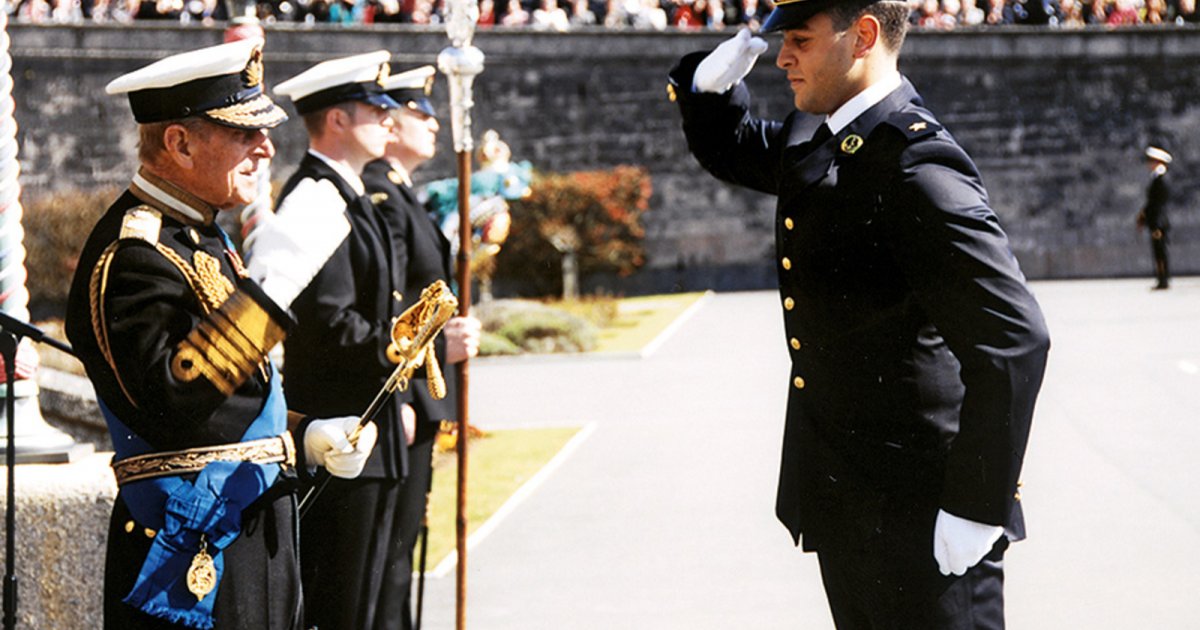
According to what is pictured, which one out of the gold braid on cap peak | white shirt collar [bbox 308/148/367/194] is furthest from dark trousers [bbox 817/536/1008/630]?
white shirt collar [bbox 308/148/367/194]

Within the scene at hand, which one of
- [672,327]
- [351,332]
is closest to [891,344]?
[351,332]

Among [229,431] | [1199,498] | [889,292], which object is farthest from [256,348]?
[1199,498]

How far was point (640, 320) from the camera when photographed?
72.5 ft

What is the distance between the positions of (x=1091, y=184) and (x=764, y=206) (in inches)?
248

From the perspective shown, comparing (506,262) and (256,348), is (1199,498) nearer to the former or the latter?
(256,348)

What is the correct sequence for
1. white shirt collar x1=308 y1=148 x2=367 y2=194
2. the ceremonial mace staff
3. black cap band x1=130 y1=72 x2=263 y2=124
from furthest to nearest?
the ceremonial mace staff → white shirt collar x1=308 y1=148 x2=367 y2=194 → black cap band x1=130 y1=72 x2=263 y2=124

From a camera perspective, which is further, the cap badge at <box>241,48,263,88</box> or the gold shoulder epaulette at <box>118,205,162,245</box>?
the cap badge at <box>241,48,263,88</box>

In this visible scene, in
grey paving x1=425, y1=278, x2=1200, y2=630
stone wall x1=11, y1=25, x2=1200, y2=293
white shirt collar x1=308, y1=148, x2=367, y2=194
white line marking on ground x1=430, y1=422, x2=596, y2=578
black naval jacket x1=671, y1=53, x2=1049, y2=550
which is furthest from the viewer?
stone wall x1=11, y1=25, x2=1200, y2=293

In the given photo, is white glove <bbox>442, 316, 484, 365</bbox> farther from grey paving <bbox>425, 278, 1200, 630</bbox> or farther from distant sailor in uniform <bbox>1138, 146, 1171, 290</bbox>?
distant sailor in uniform <bbox>1138, 146, 1171, 290</bbox>

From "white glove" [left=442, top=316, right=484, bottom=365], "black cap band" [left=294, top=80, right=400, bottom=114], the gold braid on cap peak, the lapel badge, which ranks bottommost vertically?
"white glove" [left=442, top=316, right=484, bottom=365]

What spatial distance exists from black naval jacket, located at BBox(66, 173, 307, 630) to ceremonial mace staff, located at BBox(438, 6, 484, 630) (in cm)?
203

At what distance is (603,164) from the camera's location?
30.5m

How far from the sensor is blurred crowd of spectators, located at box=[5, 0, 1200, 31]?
30.2m

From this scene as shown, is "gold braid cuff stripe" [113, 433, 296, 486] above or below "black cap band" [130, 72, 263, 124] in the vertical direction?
below
